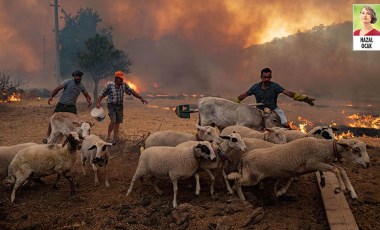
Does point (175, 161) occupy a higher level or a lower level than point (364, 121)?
lower

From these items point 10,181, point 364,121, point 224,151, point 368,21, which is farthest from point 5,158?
point 368,21

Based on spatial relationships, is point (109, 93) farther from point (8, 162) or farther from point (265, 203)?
point (265, 203)

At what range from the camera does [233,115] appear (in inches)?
390

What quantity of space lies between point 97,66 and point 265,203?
26.2 meters

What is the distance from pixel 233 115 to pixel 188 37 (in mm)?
44209

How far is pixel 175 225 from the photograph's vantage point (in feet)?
18.5

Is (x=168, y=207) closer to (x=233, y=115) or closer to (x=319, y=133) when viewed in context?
(x=319, y=133)

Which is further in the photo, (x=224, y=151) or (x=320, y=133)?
(x=320, y=133)

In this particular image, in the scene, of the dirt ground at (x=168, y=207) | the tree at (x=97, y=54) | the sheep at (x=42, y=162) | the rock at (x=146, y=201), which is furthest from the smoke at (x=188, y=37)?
the rock at (x=146, y=201)

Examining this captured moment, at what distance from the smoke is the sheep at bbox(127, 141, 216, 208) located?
1234 inches

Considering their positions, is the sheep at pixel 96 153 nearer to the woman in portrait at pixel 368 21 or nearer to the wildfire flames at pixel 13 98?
the woman in portrait at pixel 368 21

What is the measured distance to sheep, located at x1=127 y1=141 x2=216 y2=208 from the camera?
21.8 ft

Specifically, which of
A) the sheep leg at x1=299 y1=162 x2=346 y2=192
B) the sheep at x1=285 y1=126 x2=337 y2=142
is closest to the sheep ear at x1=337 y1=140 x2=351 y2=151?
the sheep leg at x1=299 y1=162 x2=346 y2=192

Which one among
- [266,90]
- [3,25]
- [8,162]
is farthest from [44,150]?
[3,25]
